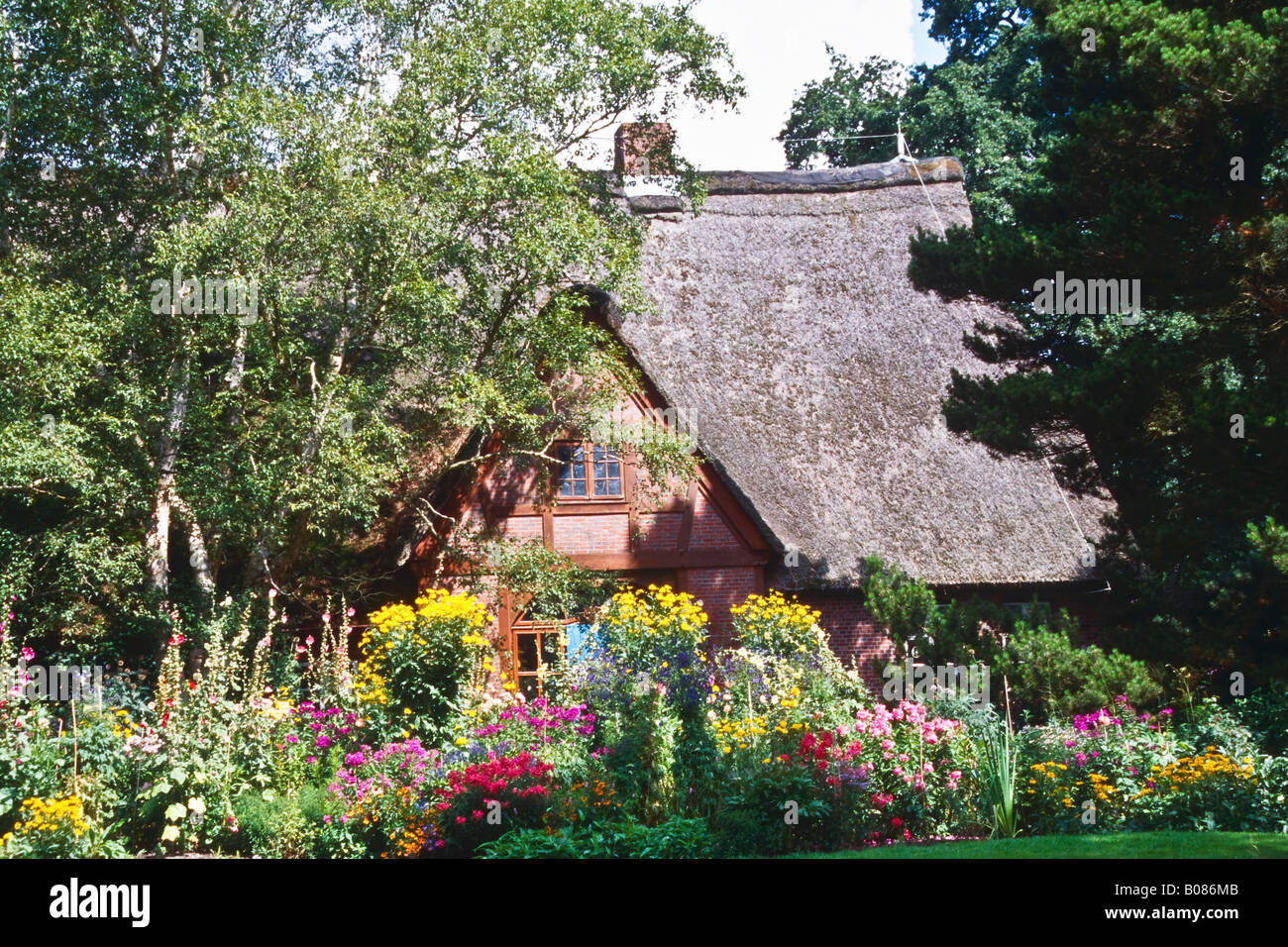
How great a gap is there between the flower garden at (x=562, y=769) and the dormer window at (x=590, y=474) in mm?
4534

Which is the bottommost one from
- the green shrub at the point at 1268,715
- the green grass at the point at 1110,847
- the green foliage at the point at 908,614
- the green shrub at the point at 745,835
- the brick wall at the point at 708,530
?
the green grass at the point at 1110,847

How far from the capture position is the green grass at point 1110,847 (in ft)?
25.2

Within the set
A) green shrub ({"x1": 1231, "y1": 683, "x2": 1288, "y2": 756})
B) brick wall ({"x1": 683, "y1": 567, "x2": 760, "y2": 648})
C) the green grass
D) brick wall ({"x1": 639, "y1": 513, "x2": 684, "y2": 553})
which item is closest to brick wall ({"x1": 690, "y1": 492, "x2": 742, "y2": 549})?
brick wall ({"x1": 639, "y1": 513, "x2": 684, "y2": 553})

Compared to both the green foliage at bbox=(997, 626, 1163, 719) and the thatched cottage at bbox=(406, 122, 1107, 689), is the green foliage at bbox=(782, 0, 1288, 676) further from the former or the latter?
the thatched cottage at bbox=(406, 122, 1107, 689)

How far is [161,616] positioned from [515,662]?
15.1ft

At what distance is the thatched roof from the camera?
15.8 m

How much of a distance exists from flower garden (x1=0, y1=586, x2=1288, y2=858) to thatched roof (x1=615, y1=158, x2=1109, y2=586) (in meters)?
4.88

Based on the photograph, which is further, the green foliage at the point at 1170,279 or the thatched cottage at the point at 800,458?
the thatched cottage at the point at 800,458

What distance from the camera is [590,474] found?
1562cm

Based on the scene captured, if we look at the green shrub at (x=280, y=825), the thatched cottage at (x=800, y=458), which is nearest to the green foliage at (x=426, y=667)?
the green shrub at (x=280, y=825)

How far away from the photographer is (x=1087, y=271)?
37.5ft

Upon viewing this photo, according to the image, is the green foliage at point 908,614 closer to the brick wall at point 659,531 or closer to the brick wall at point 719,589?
the brick wall at point 719,589

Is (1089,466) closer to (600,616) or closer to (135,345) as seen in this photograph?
(600,616)
